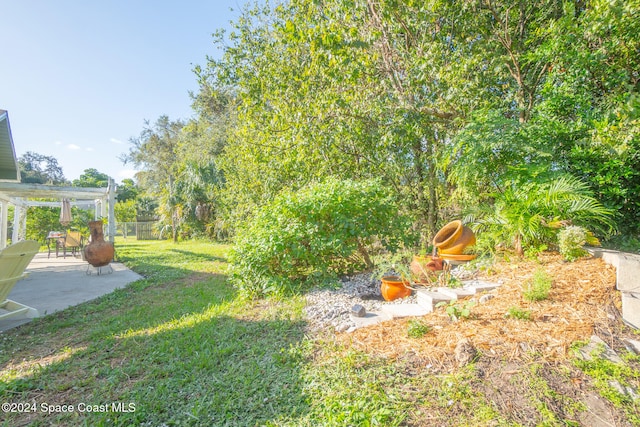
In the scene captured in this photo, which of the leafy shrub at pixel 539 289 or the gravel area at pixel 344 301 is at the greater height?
the leafy shrub at pixel 539 289

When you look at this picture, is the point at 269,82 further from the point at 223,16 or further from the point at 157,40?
the point at 157,40

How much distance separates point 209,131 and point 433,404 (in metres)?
17.5

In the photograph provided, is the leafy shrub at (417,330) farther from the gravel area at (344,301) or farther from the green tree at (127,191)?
the green tree at (127,191)

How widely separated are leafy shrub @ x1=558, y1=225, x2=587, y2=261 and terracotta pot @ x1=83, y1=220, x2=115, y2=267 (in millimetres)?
8962

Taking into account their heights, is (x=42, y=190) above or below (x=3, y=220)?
above

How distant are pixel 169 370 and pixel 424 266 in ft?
10.6

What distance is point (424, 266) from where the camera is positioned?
4105mm

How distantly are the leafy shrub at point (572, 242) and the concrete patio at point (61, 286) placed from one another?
23.3ft

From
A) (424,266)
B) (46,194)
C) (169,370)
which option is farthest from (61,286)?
(424,266)

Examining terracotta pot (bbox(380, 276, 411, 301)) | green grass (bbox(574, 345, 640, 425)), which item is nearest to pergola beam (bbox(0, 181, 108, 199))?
Result: terracotta pot (bbox(380, 276, 411, 301))

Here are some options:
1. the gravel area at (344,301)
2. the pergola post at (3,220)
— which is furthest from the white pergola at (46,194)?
the gravel area at (344,301)

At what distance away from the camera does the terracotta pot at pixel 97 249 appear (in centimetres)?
712

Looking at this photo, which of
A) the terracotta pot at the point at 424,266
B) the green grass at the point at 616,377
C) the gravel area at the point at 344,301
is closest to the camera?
the green grass at the point at 616,377

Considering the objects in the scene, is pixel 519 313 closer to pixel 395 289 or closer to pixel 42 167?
pixel 395 289
